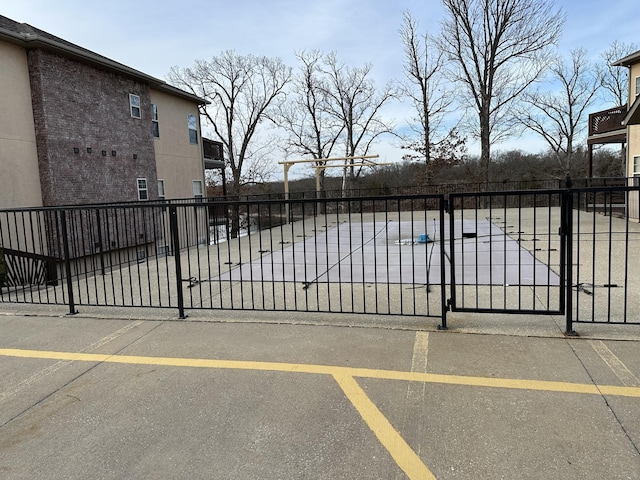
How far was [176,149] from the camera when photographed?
19359 mm

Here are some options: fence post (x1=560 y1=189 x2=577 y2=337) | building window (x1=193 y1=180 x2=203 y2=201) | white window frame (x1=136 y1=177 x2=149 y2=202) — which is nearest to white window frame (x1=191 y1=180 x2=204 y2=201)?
building window (x1=193 y1=180 x2=203 y2=201)

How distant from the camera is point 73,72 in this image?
13.4 m

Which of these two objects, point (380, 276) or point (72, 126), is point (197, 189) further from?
point (380, 276)

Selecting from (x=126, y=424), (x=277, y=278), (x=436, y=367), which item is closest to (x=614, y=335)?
(x=436, y=367)

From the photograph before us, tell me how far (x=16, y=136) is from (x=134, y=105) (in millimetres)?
5065

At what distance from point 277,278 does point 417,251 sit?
12.2ft

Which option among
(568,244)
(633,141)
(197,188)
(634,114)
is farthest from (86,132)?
(633,141)

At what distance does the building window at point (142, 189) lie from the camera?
1644cm

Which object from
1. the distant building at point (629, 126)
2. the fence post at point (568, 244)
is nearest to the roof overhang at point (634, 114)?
the distant building at point (629, 126)

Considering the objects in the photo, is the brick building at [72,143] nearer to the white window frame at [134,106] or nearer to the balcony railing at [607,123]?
the white window frame at [134,106]

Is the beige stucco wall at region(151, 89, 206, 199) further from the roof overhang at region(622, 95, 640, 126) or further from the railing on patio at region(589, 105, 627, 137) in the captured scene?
the railing on patio at region(589, 105, 627, 137)

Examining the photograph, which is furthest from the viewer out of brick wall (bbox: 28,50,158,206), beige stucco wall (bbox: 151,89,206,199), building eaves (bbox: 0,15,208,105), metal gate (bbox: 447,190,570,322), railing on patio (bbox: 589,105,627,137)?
beige stucco wall (bbox: 151,89,206,199)

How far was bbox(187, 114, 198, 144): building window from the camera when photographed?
2053 centimetres

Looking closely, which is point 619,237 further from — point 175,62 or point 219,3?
point 175,62
